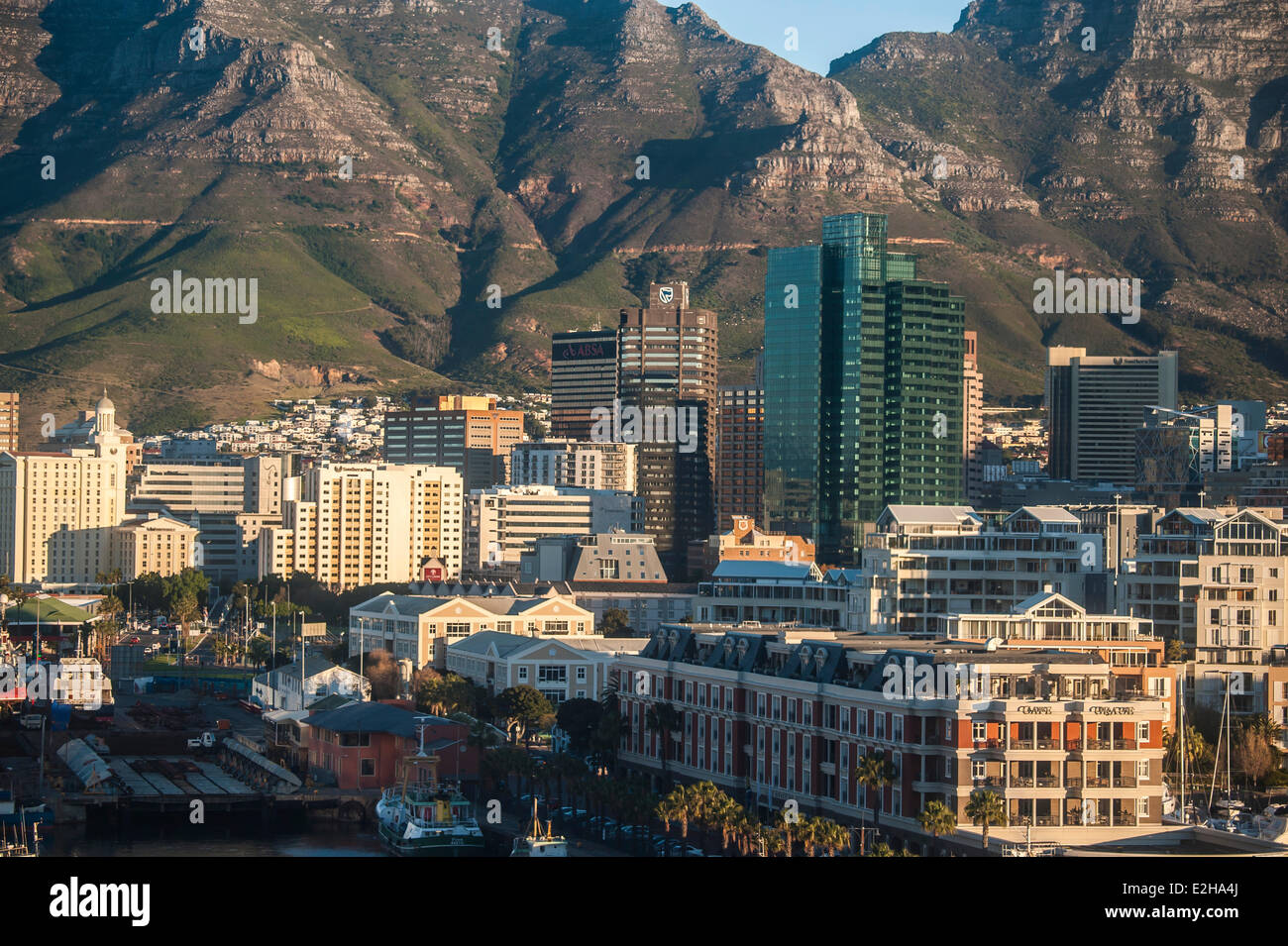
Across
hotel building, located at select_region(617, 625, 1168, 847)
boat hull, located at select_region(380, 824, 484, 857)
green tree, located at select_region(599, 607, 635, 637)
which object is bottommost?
boat hull, located at select_region(380, 824, 484, 857)

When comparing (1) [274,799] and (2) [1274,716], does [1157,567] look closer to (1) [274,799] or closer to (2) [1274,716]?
(2) [1274,716]

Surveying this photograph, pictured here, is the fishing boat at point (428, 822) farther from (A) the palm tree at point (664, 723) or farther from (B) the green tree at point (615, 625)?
(B) the green tree at point (615, 625)

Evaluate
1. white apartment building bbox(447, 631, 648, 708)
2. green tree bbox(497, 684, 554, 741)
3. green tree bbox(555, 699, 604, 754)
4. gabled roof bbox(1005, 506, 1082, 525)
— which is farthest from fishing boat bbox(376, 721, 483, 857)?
gabled roof bbox(1005, 506, 1082, 525)

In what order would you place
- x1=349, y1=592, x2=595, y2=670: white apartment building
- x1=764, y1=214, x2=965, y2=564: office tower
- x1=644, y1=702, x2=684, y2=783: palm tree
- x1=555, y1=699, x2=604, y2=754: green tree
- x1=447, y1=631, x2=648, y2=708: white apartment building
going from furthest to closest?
x1=764, y1=214, x2=965, y2=564: office tower, x1=349, y1=592, x2=595, y2=670: white apartment building, x1=447, y1=631, x2=648, y2=708: white apartment building, x1=555, y1=699, x2=604, y2=754: green tree, x1=644, y1=702, x2=684, y2=783: palm tree

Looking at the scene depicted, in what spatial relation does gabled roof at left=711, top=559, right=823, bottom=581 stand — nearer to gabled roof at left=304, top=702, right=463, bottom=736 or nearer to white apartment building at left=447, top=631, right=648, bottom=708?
white apartment building at left=447, top=631, right=648, bottom=708

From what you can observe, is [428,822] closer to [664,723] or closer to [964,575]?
[664,723]

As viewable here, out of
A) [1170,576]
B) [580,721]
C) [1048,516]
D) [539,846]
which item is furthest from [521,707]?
[539,846]

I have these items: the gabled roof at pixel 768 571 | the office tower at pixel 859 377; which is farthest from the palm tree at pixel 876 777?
the office tower at pixel 859 377
